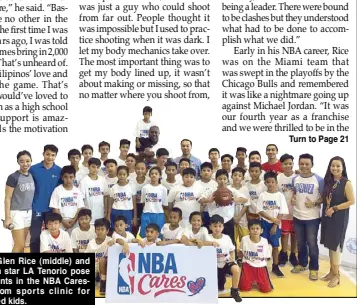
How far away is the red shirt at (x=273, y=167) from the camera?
544 centimetres

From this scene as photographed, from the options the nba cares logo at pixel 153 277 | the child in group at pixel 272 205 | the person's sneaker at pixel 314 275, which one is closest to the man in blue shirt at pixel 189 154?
the child in group at pixel 272 205

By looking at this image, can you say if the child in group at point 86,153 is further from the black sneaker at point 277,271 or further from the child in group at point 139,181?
the black sneaker at point 277,271

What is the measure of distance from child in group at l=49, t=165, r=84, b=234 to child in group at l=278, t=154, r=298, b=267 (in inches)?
87.1

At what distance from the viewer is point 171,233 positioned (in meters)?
4.71

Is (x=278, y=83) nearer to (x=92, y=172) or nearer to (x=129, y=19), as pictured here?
(x=129, y=19)

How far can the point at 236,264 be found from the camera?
4.55 metres

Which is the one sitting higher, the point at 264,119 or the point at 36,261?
the point at 264,119

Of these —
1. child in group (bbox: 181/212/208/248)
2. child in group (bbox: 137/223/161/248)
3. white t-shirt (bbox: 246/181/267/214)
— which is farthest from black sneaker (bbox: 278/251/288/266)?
child in group (bbox: 137/223/161/248)

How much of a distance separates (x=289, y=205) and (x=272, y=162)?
0.59m

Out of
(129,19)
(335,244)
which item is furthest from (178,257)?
(129,19)

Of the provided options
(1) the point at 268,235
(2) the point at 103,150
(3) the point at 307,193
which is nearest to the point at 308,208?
(3) the point at 307,193

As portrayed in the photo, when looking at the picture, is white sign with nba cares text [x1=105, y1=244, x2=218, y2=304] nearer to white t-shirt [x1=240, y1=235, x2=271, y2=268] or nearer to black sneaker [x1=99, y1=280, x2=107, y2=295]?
black sneaker [x1=99, y1=280, x2=107, y2=295]

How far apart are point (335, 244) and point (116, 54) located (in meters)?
3.07

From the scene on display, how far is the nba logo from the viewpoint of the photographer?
446 cm
